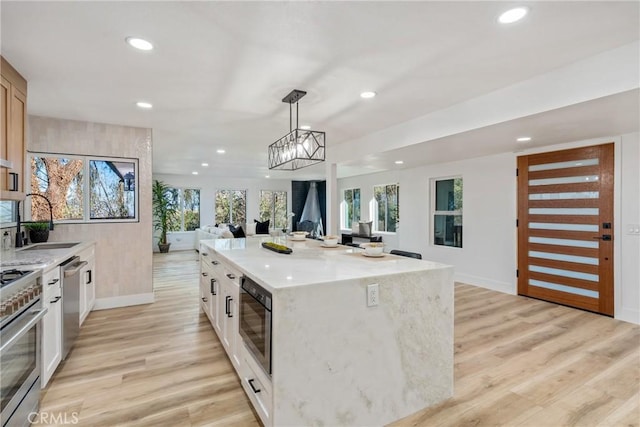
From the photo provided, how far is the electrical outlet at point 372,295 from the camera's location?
6.03 feet

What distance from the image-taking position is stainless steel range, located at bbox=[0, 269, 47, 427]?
157 cm

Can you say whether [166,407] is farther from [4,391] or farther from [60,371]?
[60,371]

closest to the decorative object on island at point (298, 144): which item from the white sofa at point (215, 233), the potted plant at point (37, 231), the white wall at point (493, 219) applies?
the potted plant at point (37, 231)

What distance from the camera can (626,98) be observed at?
238 cm

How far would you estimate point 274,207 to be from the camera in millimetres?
11461

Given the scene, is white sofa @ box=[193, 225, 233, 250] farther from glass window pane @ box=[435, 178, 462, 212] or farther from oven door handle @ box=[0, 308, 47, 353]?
oven door handle @ box=[0, 308, 47, 353]

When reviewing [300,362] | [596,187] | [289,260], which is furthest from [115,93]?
[596,187]

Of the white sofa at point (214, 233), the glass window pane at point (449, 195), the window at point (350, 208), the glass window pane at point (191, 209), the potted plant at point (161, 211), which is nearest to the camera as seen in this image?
the glass window pane at point (449, 195)

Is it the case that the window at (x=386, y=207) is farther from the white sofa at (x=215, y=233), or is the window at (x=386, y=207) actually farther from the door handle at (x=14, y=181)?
the door handle at (x=14, y=181)

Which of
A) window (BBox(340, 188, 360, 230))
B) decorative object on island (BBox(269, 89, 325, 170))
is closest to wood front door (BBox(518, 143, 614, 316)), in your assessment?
decorative object on island (BBox(269, 89, 325, 170))

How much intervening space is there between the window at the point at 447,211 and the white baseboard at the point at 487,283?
556 mm

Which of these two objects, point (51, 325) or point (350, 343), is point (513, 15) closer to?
point (350, 343)

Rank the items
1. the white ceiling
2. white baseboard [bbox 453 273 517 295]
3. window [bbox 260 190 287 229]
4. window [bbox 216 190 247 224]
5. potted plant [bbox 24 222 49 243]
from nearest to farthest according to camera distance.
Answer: the white ceiling, potted plant [bbox 24 222 49 243], white baseboard [bbox 453 273 517 295], window [bbox 216 190 247 224], window [bbox 260 190 287 229]

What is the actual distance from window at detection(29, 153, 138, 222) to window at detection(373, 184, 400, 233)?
234 inches
